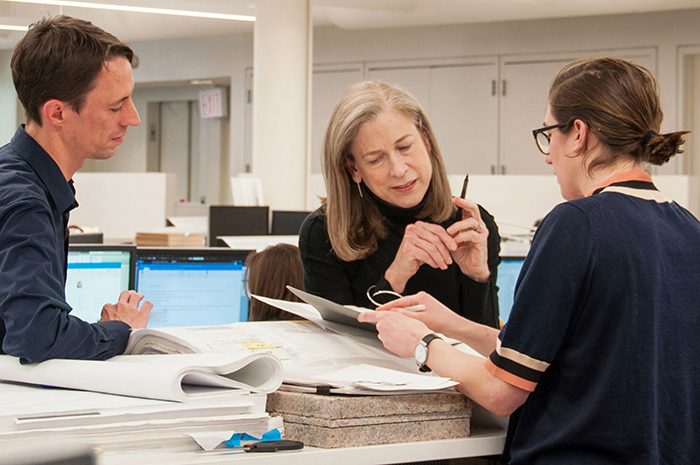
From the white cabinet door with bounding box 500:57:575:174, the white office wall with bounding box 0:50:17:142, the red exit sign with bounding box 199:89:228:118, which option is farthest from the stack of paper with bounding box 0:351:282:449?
the red exit sign with bounding box 199:89:228:118

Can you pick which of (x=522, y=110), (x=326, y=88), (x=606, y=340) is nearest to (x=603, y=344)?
(x=606, y=340)

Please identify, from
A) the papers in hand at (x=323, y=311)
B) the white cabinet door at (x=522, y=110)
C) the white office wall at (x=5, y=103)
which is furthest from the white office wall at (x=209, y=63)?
the papers in hand at (x=323, y=311)

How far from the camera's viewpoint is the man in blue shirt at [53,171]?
100cm

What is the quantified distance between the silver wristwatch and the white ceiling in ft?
12.9

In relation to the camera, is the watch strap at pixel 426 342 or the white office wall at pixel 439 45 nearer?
the watch strap at pixel 426 342

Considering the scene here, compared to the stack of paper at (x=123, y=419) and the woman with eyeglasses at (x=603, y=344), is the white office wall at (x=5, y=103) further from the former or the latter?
the woman with eyeglasses at (x=603, y=344)

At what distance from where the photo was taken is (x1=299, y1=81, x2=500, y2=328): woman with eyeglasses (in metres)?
1.57

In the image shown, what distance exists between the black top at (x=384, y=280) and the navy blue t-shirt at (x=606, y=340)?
0.61 m

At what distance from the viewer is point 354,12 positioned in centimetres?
744

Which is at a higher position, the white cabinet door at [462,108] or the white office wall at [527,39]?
the white office wall at [527,39]

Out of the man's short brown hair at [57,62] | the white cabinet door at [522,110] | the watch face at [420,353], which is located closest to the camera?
the watch face at [420,353]

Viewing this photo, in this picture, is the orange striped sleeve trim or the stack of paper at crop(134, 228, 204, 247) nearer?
the orange striped sleeve trim

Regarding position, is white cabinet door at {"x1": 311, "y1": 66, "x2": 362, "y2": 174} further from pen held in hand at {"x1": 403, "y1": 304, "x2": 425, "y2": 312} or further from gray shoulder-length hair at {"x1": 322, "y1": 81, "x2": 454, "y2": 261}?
→ pen held in hand at {"x1": 403, "y1": 304, "x2": 425, "y2": 312}

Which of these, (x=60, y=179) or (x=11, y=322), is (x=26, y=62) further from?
(x=11, y=322)
